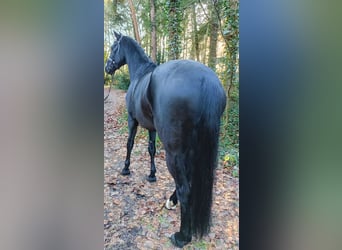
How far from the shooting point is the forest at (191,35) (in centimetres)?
102

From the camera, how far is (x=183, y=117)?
1.04 m

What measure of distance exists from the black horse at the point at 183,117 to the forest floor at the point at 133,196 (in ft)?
0.13

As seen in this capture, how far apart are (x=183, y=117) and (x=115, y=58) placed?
0.50m

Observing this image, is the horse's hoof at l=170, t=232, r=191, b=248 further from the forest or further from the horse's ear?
the horse's ear

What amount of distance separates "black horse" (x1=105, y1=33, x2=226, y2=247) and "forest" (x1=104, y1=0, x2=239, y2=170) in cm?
4

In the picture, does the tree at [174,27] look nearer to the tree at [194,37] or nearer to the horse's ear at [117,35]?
the tree at [194,37]

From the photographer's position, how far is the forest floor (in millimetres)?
1134

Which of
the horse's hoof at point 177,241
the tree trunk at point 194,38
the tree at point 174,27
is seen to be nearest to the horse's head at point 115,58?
the tree at point 174,27

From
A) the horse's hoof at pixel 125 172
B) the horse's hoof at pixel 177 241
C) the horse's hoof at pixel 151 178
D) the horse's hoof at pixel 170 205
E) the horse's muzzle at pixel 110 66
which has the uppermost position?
the horse's muzzle at pixel 110 66

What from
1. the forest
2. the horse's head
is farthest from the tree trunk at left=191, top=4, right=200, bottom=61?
the horse's head

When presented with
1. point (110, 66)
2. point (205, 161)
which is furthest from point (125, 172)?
point (110, 66)
